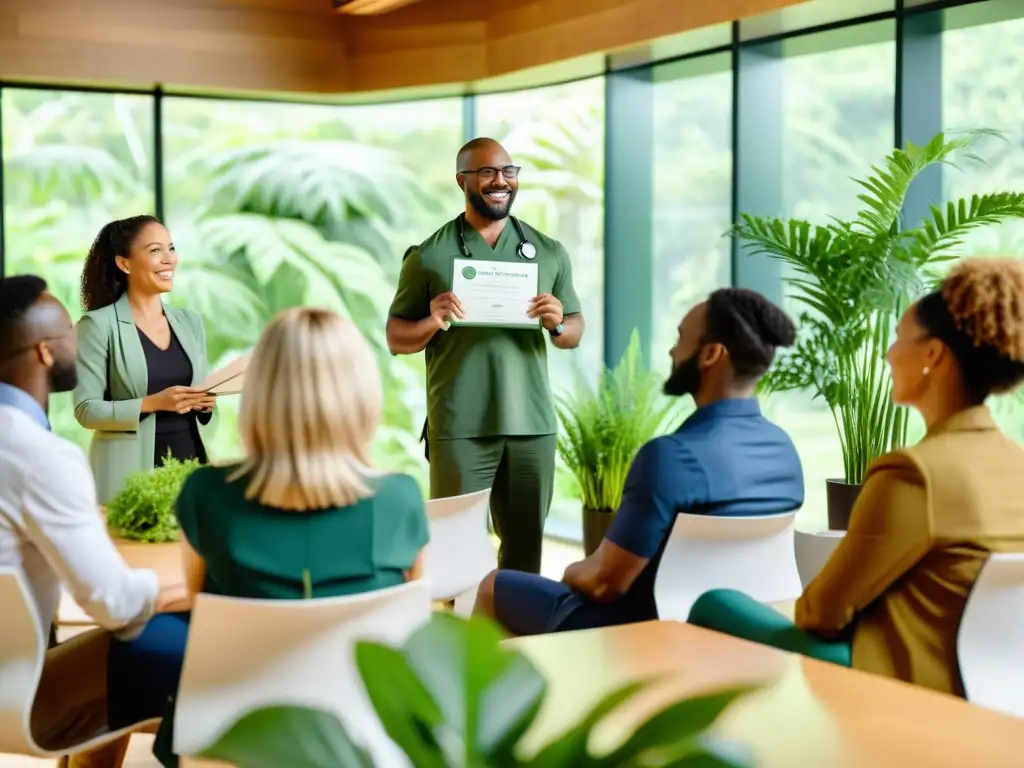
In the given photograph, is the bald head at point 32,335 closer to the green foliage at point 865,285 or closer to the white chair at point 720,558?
the white chair at point 720,558

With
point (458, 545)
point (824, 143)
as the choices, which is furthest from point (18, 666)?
point (824, 143)

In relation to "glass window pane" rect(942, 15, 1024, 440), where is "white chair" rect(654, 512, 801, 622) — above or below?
below

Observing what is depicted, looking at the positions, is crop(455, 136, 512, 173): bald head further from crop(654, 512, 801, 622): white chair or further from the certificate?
crop(654, 512, 801, 622): white chair

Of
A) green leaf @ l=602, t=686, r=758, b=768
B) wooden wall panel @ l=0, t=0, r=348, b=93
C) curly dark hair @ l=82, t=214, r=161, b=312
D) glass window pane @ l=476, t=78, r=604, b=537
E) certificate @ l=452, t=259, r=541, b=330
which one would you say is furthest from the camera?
glass window pane @ l=476, t=78, r=604, b=537

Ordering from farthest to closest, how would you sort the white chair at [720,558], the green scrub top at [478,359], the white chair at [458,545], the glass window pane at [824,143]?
the glass window pane at [824,143]
the green scrub top at [478,359]
the white chair at [458,545]
the white chair at [720,558]

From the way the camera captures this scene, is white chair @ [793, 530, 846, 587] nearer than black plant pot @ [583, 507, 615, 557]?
Yes

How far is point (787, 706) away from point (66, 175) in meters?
6.75

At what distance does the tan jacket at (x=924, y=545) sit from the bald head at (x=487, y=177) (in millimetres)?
2566

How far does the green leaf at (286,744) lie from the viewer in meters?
0.67

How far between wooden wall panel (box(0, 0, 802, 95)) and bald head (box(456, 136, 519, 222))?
77.6 inches

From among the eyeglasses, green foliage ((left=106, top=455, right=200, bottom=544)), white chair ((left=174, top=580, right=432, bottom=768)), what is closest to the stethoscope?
the eyeglasses

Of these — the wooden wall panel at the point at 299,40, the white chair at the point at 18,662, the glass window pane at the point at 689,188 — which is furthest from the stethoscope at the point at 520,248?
the white chair at the point at 18,662

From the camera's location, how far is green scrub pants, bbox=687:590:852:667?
2.37 metres

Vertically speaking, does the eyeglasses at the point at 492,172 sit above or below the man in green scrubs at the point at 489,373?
above
